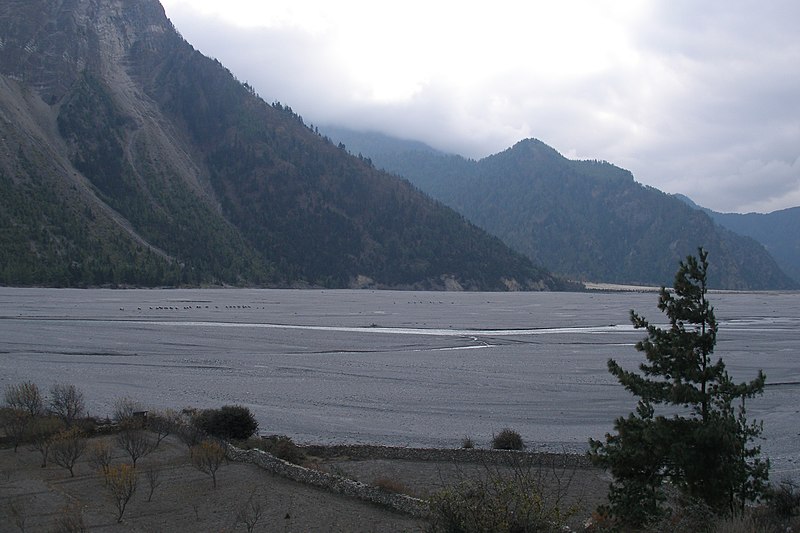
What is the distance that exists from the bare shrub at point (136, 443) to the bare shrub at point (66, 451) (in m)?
1.19

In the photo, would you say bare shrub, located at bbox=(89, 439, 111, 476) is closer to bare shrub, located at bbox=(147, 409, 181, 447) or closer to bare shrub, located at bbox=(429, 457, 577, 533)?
bare shrub, located at bbox=(147, 409, 181, 447)

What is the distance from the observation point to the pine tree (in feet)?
35.4

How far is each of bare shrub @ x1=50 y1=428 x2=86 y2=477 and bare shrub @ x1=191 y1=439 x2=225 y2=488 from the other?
2.84 m

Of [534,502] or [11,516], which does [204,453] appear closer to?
[11,516]

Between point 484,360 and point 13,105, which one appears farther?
point 13,105

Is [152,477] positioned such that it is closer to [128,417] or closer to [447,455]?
[128,417]

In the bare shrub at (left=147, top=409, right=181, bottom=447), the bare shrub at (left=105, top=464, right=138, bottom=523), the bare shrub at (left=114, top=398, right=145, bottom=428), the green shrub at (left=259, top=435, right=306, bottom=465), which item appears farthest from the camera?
the bare shrub at (left=114, top=398, right=145, bottom=428)

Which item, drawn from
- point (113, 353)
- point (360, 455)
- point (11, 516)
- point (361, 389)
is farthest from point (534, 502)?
point (113, 353)

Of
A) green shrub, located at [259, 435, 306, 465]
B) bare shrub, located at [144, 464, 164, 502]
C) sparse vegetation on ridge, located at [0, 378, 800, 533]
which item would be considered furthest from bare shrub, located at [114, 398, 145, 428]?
green shrub, located at [259, 435, 306, 465]

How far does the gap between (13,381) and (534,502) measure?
30.5 m

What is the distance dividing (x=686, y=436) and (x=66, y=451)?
14.5 metres

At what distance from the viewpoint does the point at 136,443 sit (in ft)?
62.4

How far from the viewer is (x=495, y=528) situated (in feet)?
30.8

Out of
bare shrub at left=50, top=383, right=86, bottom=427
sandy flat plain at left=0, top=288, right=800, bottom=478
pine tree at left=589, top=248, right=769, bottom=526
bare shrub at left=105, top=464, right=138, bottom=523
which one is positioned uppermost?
pine tree at left=589, top=248, right=769, bottom=526
